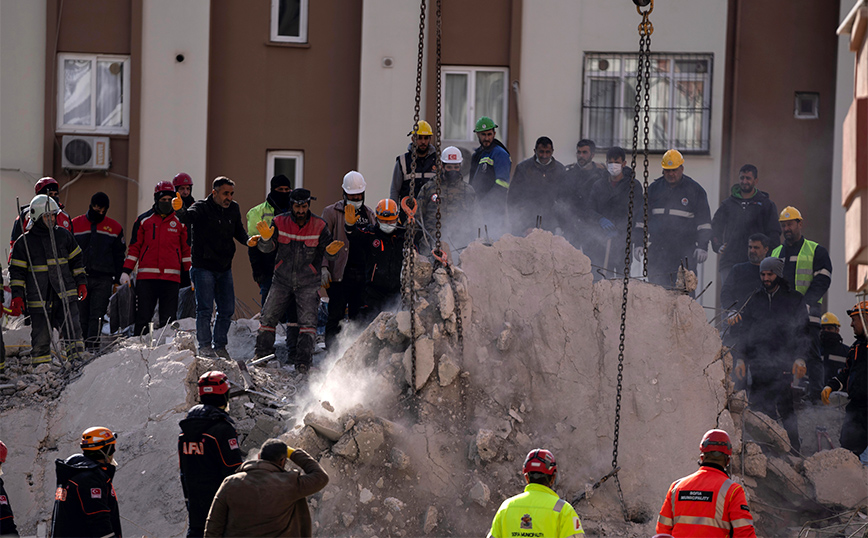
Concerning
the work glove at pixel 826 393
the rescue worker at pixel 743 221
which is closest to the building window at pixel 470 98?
the rescue worker at pixel 743 221

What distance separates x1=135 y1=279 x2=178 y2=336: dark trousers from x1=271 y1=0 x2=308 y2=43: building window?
23.2 ft

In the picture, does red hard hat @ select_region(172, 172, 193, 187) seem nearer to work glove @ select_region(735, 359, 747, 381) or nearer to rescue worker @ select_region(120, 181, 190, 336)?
rescue worker @ select_region(120, 181, 190, 336)

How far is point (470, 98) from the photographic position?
650 inches

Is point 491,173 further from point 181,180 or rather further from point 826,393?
point 826,393

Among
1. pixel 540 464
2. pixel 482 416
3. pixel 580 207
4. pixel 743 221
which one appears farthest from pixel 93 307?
pixel 743 221

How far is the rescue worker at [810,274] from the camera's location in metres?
10.4

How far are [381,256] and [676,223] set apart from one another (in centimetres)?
324

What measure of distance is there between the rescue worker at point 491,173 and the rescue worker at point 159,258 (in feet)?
11.0

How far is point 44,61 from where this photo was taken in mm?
16391

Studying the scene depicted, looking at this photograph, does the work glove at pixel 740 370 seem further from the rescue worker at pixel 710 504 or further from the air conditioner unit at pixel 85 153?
the air conditioner unit at pixel 85 153

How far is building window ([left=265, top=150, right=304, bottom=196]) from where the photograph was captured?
54.4 feet

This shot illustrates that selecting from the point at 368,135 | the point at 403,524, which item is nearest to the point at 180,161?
the point at 368,135

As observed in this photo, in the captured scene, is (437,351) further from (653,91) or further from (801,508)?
(653,91)

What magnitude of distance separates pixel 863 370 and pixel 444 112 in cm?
887
